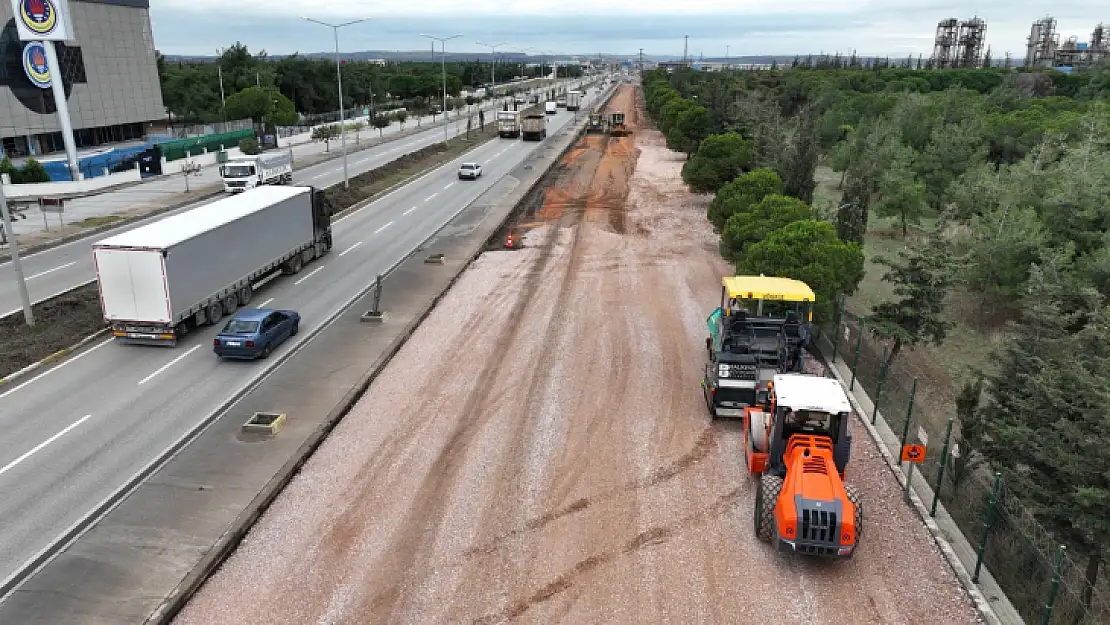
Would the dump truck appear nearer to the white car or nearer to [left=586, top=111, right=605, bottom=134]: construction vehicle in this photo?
[left=586, top=111, right=605, bottom=134]: construction vehicle

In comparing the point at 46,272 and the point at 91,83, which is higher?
the point at 91,83

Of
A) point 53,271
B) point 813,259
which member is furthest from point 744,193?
point 53,271

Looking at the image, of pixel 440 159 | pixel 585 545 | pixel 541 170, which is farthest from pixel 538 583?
pixel 440 159

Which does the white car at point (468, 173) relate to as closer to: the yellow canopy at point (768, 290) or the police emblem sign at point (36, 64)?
the police emblem sign at point (36, 64)

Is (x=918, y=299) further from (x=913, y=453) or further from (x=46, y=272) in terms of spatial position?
(x=46, y=272)

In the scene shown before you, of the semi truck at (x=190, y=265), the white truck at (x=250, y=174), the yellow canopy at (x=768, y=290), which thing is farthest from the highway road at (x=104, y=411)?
the white truck at (x=250, y=174)

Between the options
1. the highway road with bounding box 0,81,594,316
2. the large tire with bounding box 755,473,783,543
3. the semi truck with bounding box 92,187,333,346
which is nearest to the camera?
the large tire with bounding box 755,473,783,543

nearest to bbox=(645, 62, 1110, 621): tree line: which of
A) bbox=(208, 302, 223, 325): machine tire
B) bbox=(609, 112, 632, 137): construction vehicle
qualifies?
bbox=(208, 302, 223, 325): machine tire
